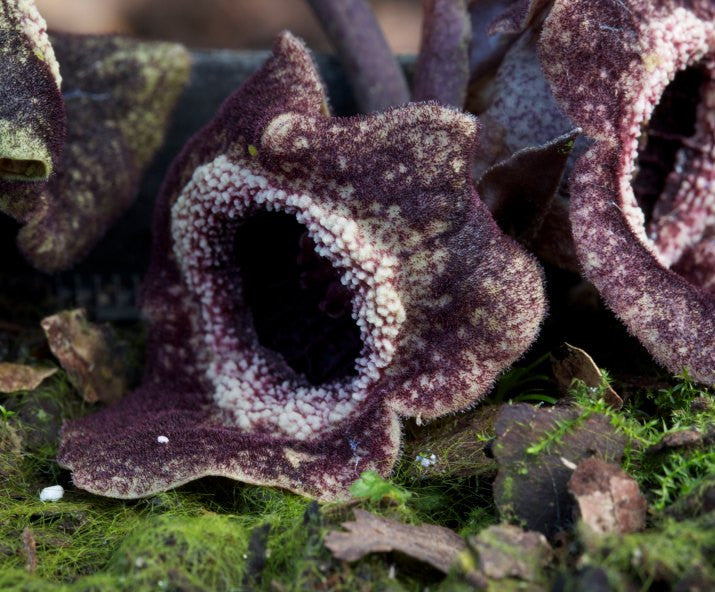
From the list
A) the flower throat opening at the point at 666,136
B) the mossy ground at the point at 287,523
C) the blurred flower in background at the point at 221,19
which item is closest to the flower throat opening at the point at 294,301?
the mossy ground at the point at 287,523

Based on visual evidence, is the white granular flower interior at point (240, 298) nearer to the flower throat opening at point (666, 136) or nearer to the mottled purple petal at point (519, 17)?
the mottled purple petal at point (519, 17)

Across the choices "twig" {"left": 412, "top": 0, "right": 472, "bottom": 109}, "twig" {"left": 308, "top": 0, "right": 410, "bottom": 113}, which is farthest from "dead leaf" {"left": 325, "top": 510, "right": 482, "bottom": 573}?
"twig" {"left": 308, "top": 0, "right": 410, "bottom": 113}

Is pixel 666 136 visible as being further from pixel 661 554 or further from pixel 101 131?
pixel 101 131

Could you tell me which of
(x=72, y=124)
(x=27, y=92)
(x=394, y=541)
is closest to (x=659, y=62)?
(x=394, y=541)

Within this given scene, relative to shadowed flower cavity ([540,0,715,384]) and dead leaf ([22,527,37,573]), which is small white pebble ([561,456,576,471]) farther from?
dead leaf ([22,527,37,573])

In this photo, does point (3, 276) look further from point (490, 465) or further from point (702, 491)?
point (702, 491)

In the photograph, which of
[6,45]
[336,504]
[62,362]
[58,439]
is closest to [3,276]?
[62,362]
